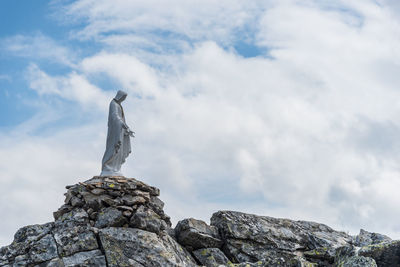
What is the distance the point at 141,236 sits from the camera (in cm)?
1761

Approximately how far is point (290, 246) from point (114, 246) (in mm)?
7255

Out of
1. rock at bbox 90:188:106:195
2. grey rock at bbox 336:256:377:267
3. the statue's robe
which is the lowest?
grey rock at bbox 336:256:377:267

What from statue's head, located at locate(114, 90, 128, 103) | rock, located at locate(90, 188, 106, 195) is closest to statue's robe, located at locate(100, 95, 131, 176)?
statue's head, located at locate(114, 90, 128, 103)

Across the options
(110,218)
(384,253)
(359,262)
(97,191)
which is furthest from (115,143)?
(359,262)

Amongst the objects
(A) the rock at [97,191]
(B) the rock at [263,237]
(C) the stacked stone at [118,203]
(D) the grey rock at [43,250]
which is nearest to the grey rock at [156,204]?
(C) the stacked stone at [118,203]

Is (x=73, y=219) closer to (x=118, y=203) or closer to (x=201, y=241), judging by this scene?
(x=118, y=203)

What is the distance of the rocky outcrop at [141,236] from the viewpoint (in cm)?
1683

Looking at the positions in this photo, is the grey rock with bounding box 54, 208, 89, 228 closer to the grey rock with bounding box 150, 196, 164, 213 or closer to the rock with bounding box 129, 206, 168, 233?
the rock with bounding box 129, 206, 168, 233

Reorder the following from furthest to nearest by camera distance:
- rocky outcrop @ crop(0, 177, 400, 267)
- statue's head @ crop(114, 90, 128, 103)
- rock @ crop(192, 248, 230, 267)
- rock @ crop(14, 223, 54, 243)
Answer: statue's head @ crop(114, 90, 128, 103) → rock @ crop(192, 248, 230, 267) → rock @ crop(14, 223, 54, 243) → rocky outcrop @ crop(0, 177, 400, 267)

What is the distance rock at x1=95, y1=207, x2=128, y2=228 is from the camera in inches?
719

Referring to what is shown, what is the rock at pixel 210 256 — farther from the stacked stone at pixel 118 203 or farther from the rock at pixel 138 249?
→ the stacked stone at pixel 118 203

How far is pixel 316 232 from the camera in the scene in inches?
839

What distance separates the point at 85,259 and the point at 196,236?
4.56 m

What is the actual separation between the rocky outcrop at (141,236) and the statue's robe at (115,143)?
102 centimetres
